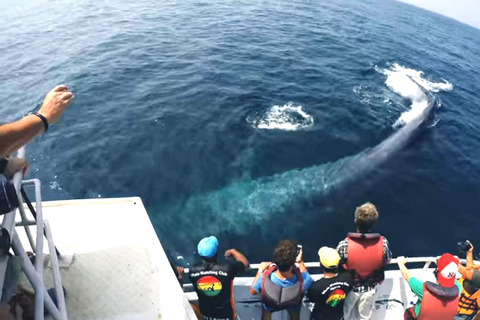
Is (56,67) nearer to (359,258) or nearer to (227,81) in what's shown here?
(227,81)

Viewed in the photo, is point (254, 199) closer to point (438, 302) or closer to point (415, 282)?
point (415, 282)

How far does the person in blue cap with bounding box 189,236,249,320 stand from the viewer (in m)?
6.55

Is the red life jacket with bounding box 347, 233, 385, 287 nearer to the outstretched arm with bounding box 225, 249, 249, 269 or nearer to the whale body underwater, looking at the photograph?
the outstretched arm with bounding box 225, 249, 249, 269

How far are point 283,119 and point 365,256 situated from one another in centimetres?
1340

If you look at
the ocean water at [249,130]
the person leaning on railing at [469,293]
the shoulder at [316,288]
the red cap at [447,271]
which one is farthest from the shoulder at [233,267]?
the ocean water at [249,130]

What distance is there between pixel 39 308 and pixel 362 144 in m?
17.2

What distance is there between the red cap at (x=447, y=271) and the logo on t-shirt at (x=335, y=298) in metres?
1.79

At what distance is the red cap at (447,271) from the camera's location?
5.95 metres

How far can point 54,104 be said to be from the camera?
4504 millimetres

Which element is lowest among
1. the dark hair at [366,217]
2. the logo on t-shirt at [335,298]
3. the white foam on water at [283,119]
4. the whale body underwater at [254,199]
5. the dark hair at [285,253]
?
the whale body underwater at [254,199]

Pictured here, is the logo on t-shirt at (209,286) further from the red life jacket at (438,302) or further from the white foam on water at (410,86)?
the white foam on water at (410,86)

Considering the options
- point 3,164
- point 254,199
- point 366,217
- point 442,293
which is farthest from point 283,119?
point 3,164

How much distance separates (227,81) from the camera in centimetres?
2434

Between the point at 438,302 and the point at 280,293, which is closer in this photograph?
the point at 438,302
